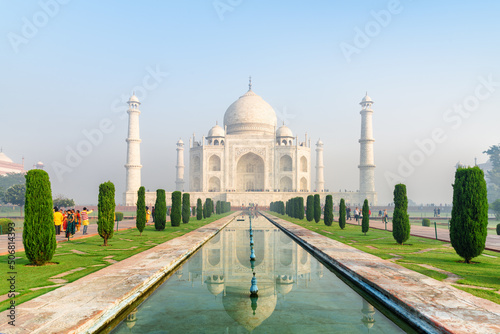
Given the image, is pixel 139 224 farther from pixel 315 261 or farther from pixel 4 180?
pixel 4 180

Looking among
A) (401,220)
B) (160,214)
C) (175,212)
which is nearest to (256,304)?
(401,220)

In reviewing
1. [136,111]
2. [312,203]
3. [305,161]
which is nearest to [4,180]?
[136,111]

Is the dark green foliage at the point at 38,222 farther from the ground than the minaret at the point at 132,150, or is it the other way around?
the minaret at the point at 132,150

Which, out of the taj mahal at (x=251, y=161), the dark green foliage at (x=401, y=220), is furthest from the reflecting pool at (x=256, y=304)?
the taj mahal at (x=251, y=161)

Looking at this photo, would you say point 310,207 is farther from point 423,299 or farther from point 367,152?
point 367,152

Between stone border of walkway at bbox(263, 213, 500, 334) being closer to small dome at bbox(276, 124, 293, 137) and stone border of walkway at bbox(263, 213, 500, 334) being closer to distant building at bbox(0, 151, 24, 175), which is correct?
small dome at bbox(276, 124, 293, 137)

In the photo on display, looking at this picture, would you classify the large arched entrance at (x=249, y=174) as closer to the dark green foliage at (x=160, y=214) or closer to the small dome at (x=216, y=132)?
the small dome at (x=216, y=132)

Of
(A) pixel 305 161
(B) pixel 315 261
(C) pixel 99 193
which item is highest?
(A) pixel 305 161
